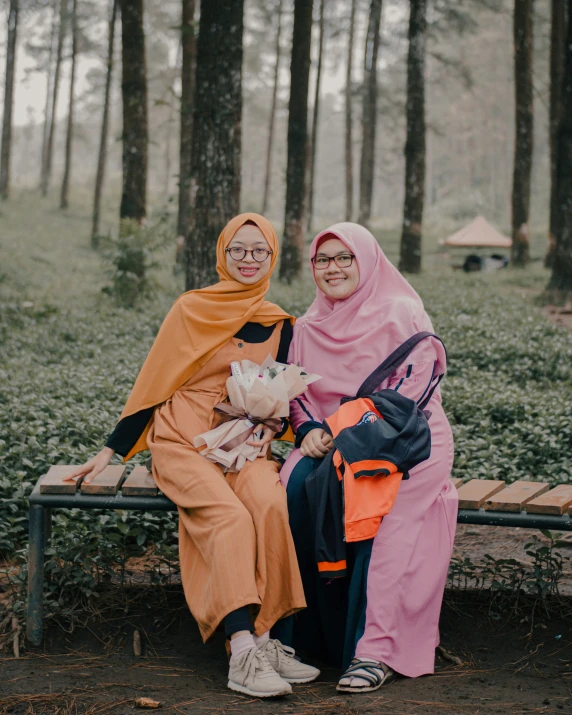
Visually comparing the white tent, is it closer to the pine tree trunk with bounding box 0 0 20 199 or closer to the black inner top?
the pine tree trunk with bounding box 0 0 20 199

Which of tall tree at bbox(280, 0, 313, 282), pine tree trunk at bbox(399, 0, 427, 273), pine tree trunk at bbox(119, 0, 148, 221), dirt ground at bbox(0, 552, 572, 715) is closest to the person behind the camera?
dirt ground at bbox(0, 552, 572, 715)

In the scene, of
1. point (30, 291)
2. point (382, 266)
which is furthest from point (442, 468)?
point (30, 291)

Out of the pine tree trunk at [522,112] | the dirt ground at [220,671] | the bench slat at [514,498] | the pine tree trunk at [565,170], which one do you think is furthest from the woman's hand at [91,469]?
the pine tree trunk at [522,112]

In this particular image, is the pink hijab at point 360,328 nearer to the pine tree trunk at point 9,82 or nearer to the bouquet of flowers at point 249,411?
the bouquet of flowers at point 249,411

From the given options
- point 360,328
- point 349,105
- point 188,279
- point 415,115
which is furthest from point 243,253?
point 349,105

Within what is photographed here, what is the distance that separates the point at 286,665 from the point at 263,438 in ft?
3.27

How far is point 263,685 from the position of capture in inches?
124

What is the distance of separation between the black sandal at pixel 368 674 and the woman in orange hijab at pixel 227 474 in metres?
0.19

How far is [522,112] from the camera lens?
57.0 ft

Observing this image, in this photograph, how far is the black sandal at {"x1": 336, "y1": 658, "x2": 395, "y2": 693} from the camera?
3234mm

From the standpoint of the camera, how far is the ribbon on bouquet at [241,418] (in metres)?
3.74

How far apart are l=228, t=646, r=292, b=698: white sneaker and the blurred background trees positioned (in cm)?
477

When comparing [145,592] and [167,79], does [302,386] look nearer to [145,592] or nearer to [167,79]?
[145,592]

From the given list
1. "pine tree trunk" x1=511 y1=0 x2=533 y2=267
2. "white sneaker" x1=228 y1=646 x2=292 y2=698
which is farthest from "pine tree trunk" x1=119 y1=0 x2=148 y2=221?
"white sneaker" x1=228 y1=646 x2=292 y2=698
